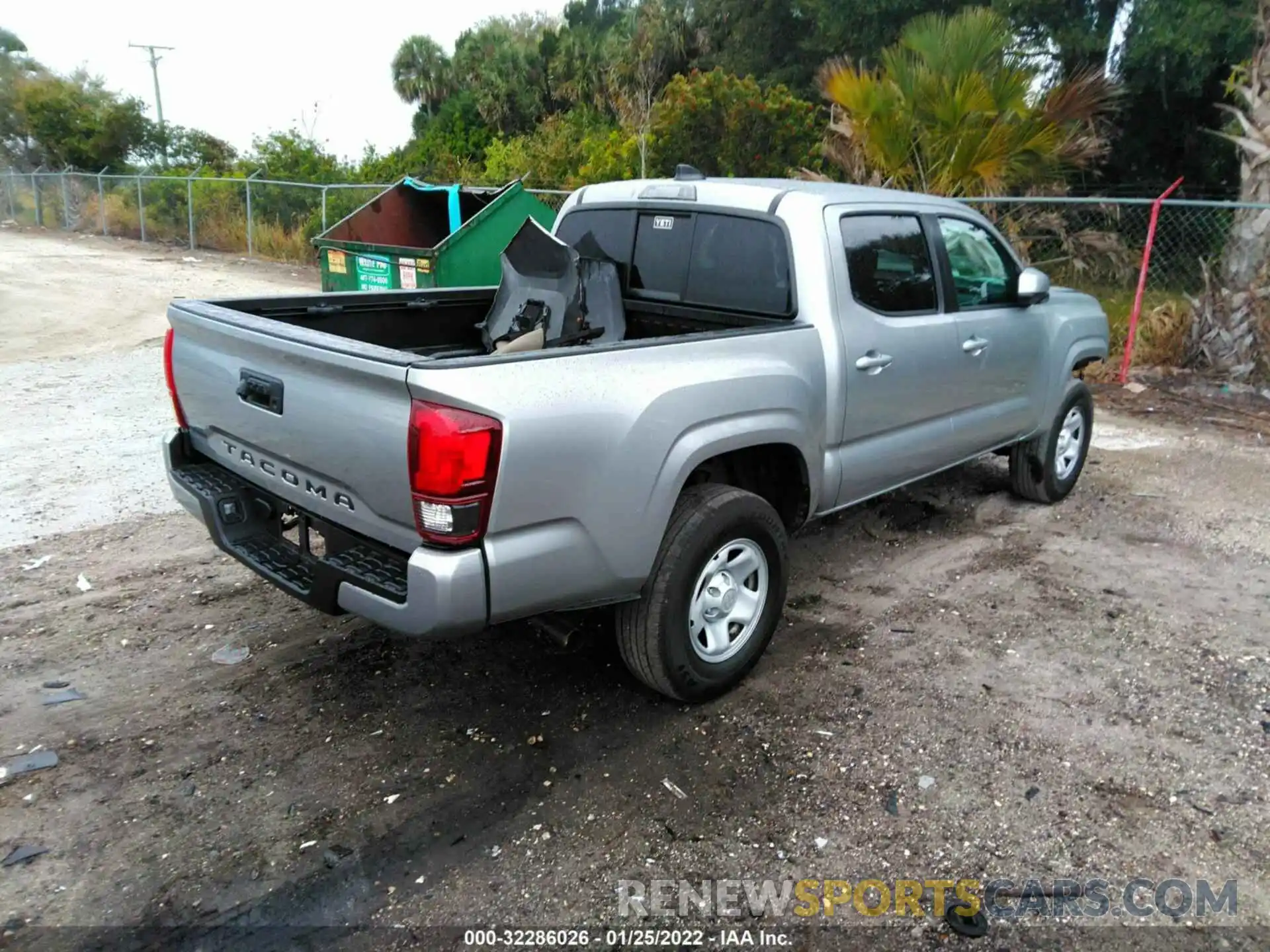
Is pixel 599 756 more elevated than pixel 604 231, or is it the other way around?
pixel 604 231

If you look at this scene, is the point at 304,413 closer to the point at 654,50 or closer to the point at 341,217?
the point at 341,217

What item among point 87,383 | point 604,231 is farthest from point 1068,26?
point 87,383


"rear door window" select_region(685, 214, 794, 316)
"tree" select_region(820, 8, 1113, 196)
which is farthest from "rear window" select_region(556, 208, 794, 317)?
"tree" select_region(820, 8, 1113, 196)

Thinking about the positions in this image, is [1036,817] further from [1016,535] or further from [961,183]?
[961,183]

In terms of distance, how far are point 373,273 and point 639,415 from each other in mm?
7360

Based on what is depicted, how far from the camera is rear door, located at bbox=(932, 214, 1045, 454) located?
497 centimetres

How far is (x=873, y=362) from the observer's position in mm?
4285

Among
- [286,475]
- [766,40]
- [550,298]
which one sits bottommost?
[286,475]

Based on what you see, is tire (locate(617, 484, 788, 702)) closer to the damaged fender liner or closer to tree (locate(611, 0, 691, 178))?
the damaged fender liner

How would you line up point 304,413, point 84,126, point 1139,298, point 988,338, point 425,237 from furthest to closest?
1. point 84,126
2. point 425,237
3. point 1139,298
4. point 988,338
5. point 304,413

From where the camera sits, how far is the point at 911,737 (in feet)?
11.9

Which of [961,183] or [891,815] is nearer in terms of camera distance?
[891,815]

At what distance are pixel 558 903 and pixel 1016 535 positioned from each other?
12.8ft

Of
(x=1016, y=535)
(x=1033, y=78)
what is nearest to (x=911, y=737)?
(x=1016, y=535)
